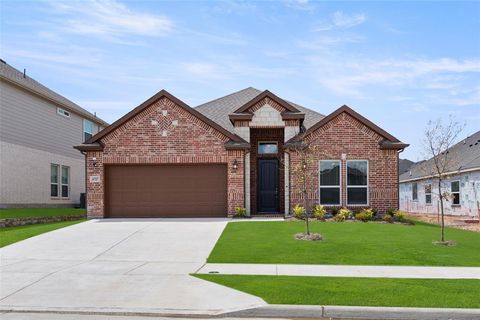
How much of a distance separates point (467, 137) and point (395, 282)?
2799 cm

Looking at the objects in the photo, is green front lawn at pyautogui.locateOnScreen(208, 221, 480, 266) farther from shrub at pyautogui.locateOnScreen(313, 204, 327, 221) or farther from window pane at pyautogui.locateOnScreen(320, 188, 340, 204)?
window pane at pyautogui.locateOnScreen(320, 188, 340, 204)

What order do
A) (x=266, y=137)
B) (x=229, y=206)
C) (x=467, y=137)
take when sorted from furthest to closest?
(x=467, y=137)
(x=266, y=137)
(x=229, y=206)

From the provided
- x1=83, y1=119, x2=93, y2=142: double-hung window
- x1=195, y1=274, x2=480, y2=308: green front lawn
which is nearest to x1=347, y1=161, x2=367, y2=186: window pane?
x1=195, y1=274, x2=480, y2=308: green front lawn

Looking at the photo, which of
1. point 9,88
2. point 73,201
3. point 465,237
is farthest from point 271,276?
point 73,201

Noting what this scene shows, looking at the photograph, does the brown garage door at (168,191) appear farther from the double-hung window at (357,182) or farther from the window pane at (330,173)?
the double-hung window at (357,182)

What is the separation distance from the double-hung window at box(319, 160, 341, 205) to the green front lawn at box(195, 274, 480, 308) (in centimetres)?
1068

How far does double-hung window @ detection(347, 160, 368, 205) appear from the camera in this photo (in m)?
19.8

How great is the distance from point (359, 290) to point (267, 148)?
13730 millimetres

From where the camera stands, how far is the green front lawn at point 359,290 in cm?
751

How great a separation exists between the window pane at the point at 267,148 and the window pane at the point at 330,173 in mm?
2582

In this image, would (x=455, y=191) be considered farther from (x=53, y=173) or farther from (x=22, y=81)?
(x=22, y=81)

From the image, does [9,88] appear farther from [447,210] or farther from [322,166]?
[447,210]

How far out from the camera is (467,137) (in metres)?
33.4

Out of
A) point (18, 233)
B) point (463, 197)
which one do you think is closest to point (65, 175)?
point (18, 233)
